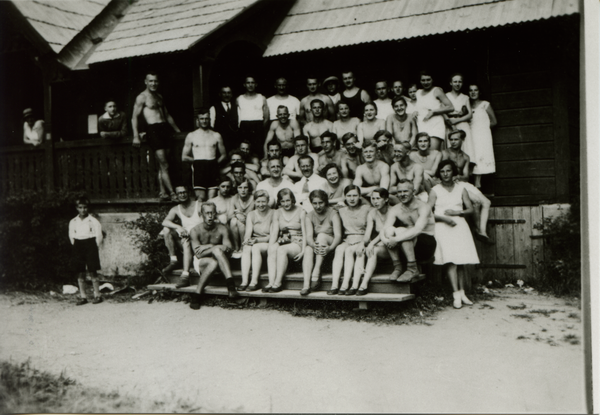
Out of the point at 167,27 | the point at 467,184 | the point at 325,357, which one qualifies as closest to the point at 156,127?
the point at 167,27

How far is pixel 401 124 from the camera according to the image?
7785mm

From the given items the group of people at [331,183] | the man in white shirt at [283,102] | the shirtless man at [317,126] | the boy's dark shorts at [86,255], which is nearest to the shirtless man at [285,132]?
the group of people at [331,183]

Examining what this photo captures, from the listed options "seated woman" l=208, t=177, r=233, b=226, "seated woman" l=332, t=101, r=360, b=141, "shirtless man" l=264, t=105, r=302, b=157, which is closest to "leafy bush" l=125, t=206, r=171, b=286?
"seated woman" l=208, t=177, r=233, b=226

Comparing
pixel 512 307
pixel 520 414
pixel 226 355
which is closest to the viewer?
pixel 520 414

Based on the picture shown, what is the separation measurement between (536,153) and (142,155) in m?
5.82

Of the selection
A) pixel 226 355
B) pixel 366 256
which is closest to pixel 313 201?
pixel 366 256

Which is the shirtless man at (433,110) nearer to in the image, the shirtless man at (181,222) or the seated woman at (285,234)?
the seated woman at (285,234)

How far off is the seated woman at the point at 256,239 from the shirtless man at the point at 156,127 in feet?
6.40

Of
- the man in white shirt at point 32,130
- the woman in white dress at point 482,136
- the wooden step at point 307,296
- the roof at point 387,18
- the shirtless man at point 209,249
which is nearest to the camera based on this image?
the wooden step at point 307,296

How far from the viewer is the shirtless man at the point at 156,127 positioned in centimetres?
862

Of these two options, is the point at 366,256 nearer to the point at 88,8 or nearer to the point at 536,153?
the point at 536,153

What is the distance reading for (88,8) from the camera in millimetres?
10922

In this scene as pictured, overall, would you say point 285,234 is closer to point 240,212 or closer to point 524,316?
point 240,212

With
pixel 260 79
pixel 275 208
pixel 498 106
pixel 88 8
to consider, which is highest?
pixel 88 8
